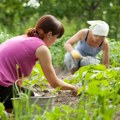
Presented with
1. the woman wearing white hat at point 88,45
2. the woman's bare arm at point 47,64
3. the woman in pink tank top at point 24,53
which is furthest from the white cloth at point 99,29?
the woman's bare arm at point 47,64

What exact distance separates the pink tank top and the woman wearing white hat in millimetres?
2110

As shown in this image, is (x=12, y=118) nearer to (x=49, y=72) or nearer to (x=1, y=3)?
(x=49, y=72)

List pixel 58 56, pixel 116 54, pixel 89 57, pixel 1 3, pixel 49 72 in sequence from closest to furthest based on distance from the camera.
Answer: pixel 49 72
pixel 89 57
pixel 116 54
pixel 58 56
pixel 1 3

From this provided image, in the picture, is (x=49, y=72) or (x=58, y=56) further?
(x=58, y=56)

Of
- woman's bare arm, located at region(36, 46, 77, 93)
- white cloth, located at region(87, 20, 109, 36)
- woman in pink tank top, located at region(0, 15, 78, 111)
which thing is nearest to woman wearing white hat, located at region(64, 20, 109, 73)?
white cloth, located at region(87, 20, 109, 36)

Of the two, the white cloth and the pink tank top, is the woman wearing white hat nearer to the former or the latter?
the white cloth

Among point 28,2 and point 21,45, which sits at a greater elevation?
point 21,45

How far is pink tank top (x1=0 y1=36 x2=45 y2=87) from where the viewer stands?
4.91m

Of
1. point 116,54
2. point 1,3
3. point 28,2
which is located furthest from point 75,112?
point 1,3

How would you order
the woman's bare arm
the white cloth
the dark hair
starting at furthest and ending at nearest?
the white cloth, the dark hair, the woman's bare arm

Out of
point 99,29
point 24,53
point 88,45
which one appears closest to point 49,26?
point 24,53

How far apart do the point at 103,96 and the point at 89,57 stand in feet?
12.0

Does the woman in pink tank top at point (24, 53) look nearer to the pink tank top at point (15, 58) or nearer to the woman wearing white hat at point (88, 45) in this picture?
the pink tank top at point (15, 58)

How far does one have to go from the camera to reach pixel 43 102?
443 cm
